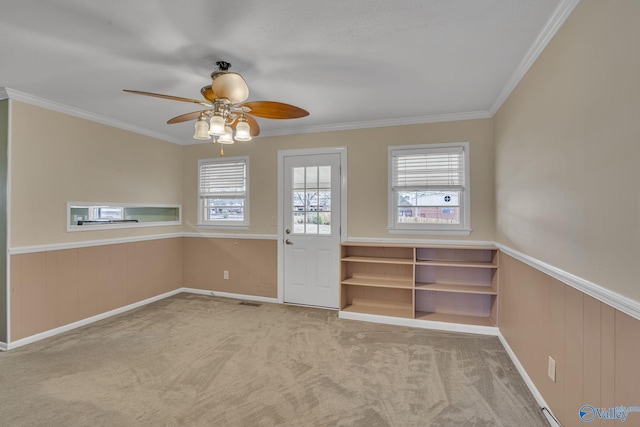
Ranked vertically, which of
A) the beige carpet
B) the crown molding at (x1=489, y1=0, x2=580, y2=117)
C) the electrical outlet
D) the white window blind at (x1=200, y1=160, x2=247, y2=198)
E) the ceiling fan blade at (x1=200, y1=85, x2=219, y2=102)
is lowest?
the beige carpet

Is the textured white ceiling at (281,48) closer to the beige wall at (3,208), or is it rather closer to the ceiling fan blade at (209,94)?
the ceiling fan blade at (209,94)

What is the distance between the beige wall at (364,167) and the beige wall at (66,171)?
811mm

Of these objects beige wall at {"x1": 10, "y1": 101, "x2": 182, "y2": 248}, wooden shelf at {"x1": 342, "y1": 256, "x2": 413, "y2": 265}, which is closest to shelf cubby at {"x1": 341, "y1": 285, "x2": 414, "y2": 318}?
wooden shelf at {"x1": 342, "y1": 256, "x2": 413, "y2": 265}

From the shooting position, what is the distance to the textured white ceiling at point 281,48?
66.7 inches

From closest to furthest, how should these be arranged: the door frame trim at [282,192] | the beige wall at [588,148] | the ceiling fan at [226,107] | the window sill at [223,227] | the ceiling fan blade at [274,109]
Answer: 1. the beige wall at [588,148]
2. the ceiling fan at [226,107]
3. the ceiling fan blade at [274,109]
4. the door frame trim at [282,192]
5. the window sill at [223,227]

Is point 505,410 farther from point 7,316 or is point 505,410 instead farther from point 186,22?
point 7,316

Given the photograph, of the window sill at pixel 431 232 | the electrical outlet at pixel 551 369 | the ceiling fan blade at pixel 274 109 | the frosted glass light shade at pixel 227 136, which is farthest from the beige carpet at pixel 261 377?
the ceiling fan blade at pixel 274 109

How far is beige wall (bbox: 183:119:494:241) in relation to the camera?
3.47 metres

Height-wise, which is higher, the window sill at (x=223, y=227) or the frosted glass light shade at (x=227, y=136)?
the frosted glass light shade at (x=227, y=136)

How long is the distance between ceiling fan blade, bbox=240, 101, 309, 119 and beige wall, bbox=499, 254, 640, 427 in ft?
6.89

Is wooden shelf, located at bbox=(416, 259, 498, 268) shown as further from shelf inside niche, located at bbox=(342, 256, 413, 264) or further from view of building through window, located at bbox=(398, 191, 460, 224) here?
view of building through window, located at bbox=(398, 191, 460, 224)

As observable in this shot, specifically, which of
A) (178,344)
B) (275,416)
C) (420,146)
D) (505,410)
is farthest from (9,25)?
(505,410)

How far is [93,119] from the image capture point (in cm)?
353

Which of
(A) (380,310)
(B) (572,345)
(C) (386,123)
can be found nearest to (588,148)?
(B) (572,345)
